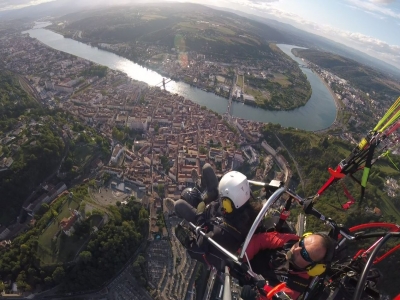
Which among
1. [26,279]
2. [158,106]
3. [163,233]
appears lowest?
[26,279]

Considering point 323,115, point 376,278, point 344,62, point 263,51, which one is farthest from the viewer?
point 344,62

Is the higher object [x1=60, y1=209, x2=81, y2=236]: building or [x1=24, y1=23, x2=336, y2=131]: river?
[x1=24, y1=23, x2=336, y2=131]: river

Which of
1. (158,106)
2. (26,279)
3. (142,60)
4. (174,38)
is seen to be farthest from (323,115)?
(26,279)

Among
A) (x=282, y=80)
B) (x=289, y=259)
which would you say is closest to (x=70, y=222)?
Answer: (x=289, y=259)

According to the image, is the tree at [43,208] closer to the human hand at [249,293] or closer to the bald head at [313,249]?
the human hand at [249,293]

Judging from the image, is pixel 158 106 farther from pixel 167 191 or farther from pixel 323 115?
pixel 323 115

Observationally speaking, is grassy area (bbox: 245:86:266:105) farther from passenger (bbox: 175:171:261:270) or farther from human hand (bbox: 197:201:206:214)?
passenger (bbox: 175:171:261:270)

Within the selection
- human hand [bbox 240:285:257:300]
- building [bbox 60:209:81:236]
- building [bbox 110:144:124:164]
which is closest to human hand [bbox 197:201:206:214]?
human hand [bbox 240:285:257:300]
